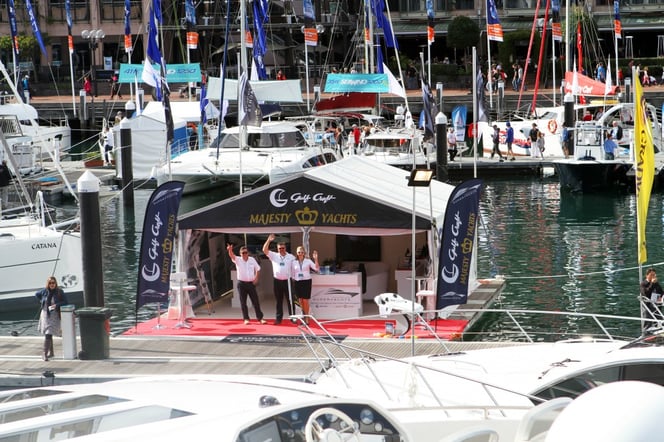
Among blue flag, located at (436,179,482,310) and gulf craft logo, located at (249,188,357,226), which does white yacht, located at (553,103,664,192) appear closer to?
blue flag, located at (436,179,482,310)

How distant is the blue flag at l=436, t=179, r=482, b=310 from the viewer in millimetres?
18719

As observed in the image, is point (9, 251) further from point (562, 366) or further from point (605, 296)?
point (562, 366)

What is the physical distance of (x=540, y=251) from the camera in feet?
101

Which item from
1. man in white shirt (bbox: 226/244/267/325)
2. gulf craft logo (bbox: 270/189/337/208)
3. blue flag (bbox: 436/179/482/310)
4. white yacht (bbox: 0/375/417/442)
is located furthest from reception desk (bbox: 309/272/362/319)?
white yacht (bbox: 0/375/417/442)

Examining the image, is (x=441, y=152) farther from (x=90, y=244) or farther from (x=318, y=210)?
(x=90, y=244)

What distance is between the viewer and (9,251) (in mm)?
24156

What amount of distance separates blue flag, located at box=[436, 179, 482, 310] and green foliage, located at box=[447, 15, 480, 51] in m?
50.9

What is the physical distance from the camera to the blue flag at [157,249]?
770 inches

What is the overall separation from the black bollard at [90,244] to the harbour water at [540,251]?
136 inches

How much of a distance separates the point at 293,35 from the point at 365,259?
2138 inches

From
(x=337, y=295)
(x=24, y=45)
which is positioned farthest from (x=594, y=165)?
(x=24, y=45)

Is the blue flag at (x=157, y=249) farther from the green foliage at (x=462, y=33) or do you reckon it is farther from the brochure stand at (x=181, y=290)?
the green foliage at (x=462, y=33)

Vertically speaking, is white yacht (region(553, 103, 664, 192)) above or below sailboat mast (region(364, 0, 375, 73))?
below

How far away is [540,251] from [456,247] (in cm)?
1241
